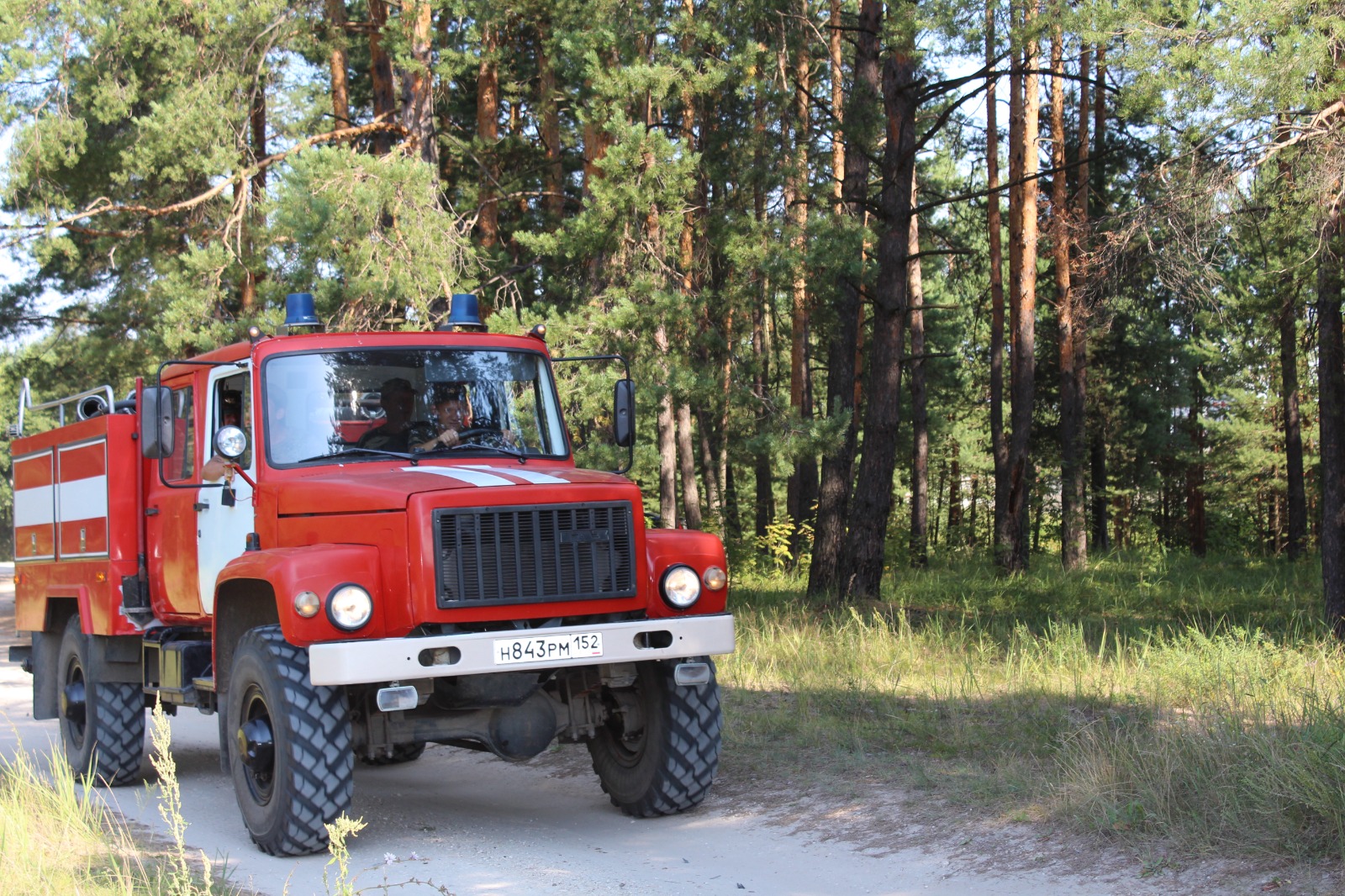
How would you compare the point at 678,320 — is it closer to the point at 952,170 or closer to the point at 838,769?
the point at 838,769

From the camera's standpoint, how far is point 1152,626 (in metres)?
15.2

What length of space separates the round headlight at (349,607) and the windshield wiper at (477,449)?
1.20m

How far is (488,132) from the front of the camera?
917 inches

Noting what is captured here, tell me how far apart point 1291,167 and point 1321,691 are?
441cm

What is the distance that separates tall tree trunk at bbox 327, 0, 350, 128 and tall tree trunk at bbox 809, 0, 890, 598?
8.77m

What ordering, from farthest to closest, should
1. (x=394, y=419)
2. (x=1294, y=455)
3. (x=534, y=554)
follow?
(x=1294, y=455)
(x=394, y=419)
(x=534, y=554)

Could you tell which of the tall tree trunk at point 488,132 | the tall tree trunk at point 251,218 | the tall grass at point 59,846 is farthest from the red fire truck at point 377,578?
the tall tree trunk at point 488,132

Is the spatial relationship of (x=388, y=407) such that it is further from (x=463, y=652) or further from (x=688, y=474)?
(x=688, y=474)

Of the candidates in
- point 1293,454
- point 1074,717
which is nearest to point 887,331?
point 1074,717

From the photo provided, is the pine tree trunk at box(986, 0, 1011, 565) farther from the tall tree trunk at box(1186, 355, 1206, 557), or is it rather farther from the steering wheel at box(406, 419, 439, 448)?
the steering wheel at box(406, 419, 439, 448)

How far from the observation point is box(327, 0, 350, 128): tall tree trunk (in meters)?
21.2

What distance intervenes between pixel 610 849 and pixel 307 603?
2.08 m

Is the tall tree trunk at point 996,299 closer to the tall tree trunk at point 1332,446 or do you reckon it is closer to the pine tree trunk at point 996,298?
the pine tree trunk at point 996,298

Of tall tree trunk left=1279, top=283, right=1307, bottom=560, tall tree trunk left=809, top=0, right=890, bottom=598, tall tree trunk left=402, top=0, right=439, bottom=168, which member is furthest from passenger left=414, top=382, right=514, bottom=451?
tall tree trunk left=1279, top=283, right=1307, bottom=560
